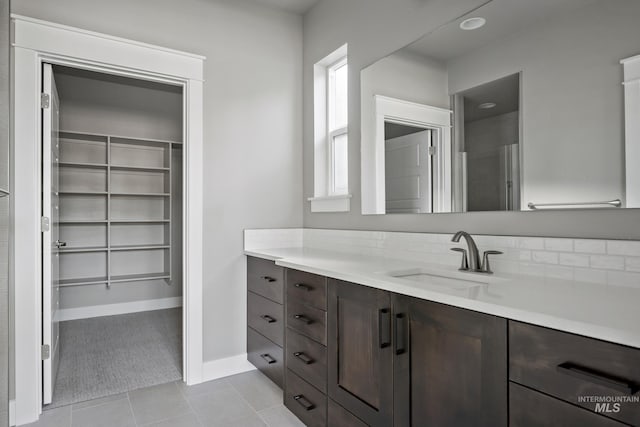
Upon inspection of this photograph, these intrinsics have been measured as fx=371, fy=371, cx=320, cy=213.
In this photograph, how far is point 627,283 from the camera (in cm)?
130

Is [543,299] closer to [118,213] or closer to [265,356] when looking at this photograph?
[265,356]

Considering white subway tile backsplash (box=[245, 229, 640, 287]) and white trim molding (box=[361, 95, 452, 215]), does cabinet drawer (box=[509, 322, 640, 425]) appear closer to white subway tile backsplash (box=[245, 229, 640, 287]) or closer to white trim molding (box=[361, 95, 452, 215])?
white subway tile backsplash (box=[245, 229, 640, 287])

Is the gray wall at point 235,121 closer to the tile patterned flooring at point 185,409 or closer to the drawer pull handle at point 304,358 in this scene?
the tile patterned flooring at point 185,409

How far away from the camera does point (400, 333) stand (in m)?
1.40

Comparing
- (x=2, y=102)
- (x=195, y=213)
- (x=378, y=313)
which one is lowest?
(x=378, y=313)

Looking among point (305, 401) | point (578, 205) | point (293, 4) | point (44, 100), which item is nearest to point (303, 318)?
point (305, 401)

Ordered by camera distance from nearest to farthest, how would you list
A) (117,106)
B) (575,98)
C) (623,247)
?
(623,247), (575,98), (117,106)

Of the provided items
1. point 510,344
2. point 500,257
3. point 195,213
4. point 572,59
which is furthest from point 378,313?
point 195,213

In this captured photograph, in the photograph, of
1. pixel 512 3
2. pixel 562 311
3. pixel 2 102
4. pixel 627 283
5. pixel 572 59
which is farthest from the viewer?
pixel 2 102

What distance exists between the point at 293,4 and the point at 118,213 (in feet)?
10.2

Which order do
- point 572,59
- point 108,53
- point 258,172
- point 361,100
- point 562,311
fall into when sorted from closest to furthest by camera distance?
point 562,311 < point 572,59 < point 108,53 < point 361,100 < point 258,172

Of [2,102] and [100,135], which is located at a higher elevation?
[100,135]

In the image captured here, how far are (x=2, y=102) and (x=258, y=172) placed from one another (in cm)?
157

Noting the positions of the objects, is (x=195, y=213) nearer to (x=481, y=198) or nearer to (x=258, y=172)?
(x=258, y=172)
